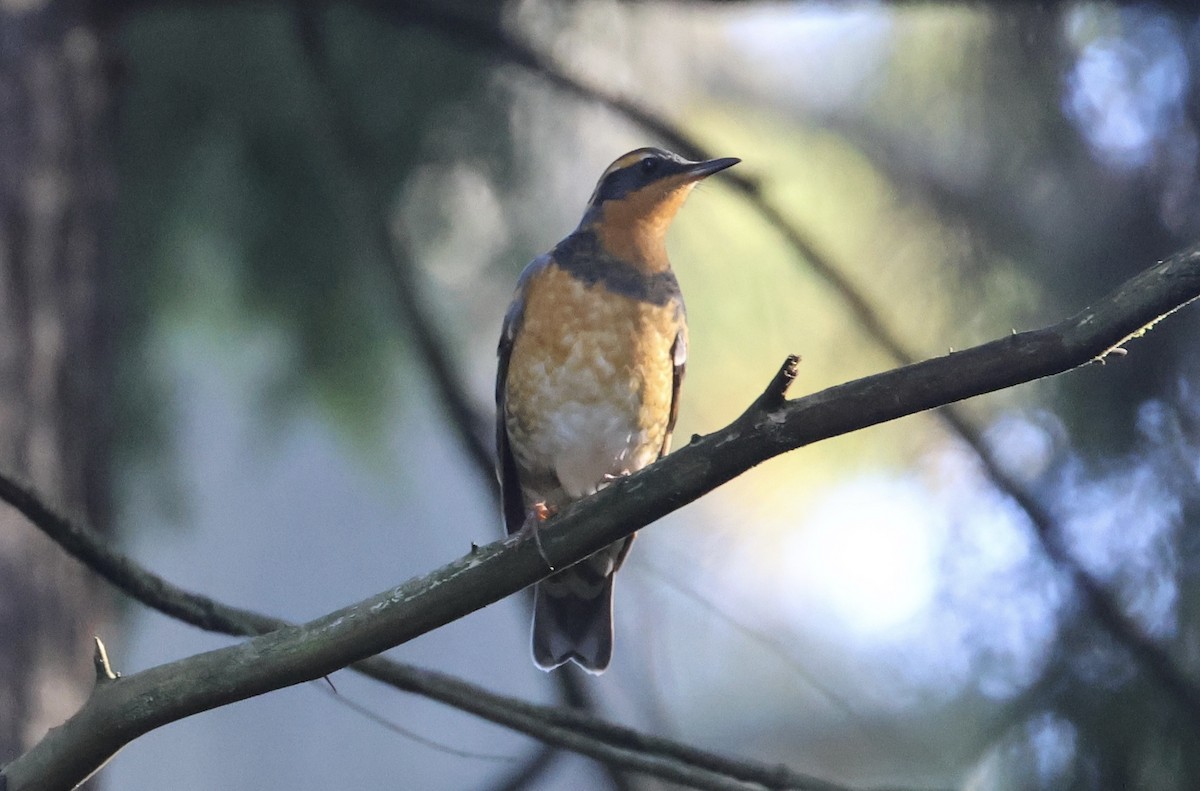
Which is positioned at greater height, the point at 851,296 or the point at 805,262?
the point at 805,262

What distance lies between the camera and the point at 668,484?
1499 mm

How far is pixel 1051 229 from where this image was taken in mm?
2582

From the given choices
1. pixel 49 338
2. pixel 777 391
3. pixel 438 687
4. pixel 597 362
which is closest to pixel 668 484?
pixel 777 391

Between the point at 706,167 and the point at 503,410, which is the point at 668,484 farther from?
the point at 503,410

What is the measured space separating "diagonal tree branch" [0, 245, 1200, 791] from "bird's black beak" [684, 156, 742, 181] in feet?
3.65

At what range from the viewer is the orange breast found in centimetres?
275

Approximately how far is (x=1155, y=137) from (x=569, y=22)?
1.53m

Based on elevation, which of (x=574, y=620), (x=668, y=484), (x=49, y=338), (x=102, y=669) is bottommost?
(x=102, y=669)

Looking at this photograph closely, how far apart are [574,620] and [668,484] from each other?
1.40 metres

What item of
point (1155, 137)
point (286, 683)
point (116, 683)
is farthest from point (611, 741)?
point (1155, 137)

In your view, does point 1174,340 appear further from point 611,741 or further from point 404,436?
point 404,436

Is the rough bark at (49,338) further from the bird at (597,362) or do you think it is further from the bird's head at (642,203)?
the bird's head at (642,203)

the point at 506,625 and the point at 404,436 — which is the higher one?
the point at 506,625

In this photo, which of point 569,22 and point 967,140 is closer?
point 967,140
